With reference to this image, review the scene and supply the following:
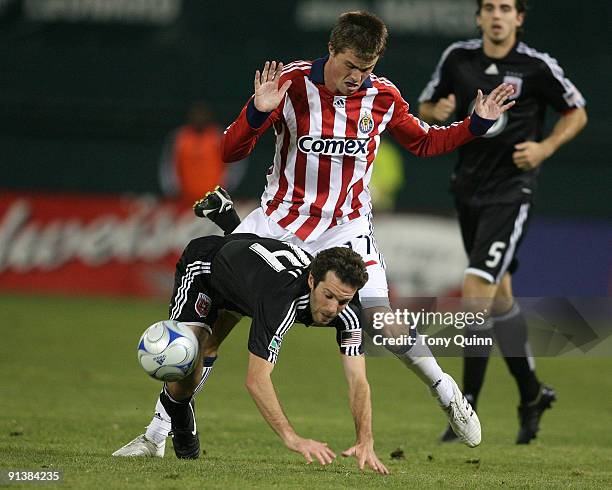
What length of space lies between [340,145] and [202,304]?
3.56 ft

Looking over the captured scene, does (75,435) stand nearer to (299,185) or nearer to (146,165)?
(299,185)

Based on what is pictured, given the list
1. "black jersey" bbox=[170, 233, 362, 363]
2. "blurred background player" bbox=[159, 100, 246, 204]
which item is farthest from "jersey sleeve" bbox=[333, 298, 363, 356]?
"blurred background player" bbox=[159, 100, 246, 204]

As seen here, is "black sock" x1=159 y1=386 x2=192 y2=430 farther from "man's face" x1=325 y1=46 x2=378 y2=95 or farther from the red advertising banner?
the red advertising banner

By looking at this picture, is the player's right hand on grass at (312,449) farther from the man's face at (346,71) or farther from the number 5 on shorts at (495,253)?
the number 5 on shorts at (495,253)

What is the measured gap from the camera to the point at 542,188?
15914 mm

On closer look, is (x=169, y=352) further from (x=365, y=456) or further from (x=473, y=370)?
(x=473, y=370)

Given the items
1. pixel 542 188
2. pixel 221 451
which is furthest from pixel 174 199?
pixel 221 451

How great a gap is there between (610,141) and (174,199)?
5.54 meters

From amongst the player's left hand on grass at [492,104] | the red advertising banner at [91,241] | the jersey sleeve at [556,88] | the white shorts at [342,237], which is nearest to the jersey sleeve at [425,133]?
the player's left hand on grass at [492,104]

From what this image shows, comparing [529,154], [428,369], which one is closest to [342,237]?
[428,369]

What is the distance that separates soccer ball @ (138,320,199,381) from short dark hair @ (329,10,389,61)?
1547mm

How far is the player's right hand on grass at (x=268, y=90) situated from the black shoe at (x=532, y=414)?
8.50ft

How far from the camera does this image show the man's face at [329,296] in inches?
212

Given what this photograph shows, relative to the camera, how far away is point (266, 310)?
5461 millimetres
